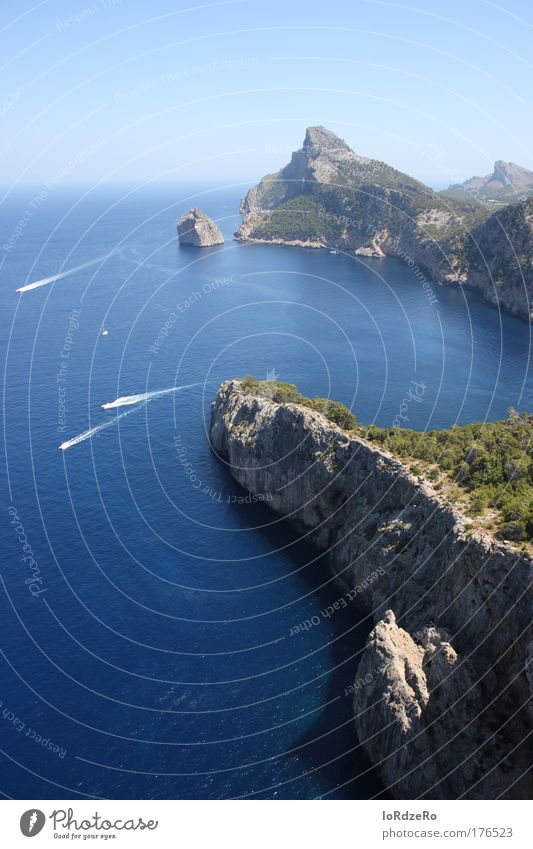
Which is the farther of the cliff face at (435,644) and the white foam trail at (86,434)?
the white foam trail at (86,434)

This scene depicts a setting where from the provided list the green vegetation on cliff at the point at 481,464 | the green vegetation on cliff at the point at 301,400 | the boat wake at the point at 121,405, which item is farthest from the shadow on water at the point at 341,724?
the boat wake at the point at 121,405

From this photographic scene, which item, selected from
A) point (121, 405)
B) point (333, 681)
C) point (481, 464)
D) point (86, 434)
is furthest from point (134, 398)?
point (333, 681)

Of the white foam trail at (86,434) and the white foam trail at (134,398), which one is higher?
the white foam trail at (134,398)

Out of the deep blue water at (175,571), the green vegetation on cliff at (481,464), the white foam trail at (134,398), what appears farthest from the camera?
the white foam trail at (134,398)

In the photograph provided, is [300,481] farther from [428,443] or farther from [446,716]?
[446,716]

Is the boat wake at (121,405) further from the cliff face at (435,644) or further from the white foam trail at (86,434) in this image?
the cliff face at (435,644)

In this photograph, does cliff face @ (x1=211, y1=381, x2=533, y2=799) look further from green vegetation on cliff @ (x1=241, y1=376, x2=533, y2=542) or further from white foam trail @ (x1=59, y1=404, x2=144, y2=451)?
white foam trail @ (x1=59, y1=404, x2=144, y2=451)

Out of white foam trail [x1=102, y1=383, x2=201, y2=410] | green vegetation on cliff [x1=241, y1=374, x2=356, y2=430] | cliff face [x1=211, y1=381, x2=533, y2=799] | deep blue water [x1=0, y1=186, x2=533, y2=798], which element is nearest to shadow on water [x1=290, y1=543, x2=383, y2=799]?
deep blue water [x1=0, y1=186, x2=533, y2=798]
